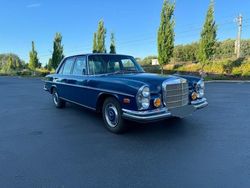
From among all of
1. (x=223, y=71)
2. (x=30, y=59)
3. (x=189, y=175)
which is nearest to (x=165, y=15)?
(x=223, y=71)

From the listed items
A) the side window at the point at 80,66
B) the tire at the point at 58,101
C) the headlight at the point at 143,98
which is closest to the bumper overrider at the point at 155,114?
the headlight at the point at 143,98

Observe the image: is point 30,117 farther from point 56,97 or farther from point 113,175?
point 113,175

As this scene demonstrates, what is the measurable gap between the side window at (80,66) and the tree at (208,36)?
1962 centimetres

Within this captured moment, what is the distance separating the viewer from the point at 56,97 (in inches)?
304

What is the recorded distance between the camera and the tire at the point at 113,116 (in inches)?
184

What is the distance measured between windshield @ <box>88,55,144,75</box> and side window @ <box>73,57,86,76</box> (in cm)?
23

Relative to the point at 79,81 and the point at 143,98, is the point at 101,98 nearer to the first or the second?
the point at 79,81

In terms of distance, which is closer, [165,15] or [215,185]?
[215,185]

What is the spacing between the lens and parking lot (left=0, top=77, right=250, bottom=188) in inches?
116

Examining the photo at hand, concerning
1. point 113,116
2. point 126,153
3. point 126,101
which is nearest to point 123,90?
point 126,101

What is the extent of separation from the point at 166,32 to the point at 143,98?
2078 centimetres

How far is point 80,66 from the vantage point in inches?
235

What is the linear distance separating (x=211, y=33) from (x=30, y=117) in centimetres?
2125

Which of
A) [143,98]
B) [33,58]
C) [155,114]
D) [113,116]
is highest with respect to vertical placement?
[33,58]
